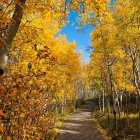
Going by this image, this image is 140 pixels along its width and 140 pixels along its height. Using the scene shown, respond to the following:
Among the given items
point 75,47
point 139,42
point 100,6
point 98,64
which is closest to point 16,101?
point 100,6

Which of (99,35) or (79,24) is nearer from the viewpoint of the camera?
(79,24)

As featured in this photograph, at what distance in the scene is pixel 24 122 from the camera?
7.64 metres

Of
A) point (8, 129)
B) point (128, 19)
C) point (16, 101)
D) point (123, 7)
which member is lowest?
point (8, 129)

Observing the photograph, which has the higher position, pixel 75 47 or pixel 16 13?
pixel 75 47

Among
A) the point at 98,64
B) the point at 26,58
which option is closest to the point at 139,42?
the point at 26,58

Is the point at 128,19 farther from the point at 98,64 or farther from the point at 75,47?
the point at 75,47

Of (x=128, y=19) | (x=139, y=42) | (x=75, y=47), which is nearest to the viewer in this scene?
(x=128, y=19)

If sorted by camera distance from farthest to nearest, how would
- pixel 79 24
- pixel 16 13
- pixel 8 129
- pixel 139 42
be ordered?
pixel 79 24 → pixel 139 42 → pixel 8 129 → pixel 16 13

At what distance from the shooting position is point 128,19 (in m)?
14.2

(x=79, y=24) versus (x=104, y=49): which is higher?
(x=79, y=24)

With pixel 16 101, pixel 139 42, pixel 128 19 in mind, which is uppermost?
pixel 128 19

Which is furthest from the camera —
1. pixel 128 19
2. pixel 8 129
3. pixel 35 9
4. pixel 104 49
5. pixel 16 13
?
pixel 104 49

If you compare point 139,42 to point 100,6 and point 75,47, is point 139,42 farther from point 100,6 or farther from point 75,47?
point 75,47

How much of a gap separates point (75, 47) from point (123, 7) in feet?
73.2
